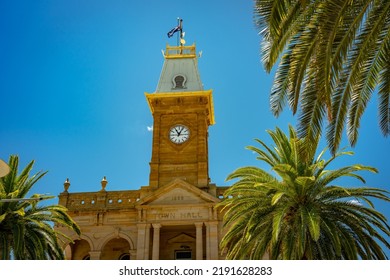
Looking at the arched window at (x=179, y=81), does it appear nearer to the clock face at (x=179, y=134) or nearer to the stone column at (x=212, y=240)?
the clock face at (x=179, y=134)

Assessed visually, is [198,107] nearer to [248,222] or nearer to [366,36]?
[248,222]

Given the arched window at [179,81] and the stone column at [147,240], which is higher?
the arched window at [179,81]

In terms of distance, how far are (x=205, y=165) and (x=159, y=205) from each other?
5032 millimetres

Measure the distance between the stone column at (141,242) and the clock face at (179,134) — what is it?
7773mm

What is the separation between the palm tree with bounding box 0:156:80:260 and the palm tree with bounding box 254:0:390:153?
15.6 meters

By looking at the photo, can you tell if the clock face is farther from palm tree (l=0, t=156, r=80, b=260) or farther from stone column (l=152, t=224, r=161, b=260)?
palm tree (l=0, t=156, r=80, b=260)

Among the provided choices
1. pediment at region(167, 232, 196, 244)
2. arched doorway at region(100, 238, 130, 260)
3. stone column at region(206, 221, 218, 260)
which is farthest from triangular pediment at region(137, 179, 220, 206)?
arched doorway at region(100, 238, 130, 260)

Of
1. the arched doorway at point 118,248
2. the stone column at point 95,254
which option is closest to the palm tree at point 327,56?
the stone column at point 95,254

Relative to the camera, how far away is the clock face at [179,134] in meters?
40.5

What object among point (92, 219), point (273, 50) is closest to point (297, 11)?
point (273, 50)

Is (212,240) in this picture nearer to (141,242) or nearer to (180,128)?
(141,242)

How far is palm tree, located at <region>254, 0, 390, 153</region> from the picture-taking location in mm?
12406

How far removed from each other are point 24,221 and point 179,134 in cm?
1666
